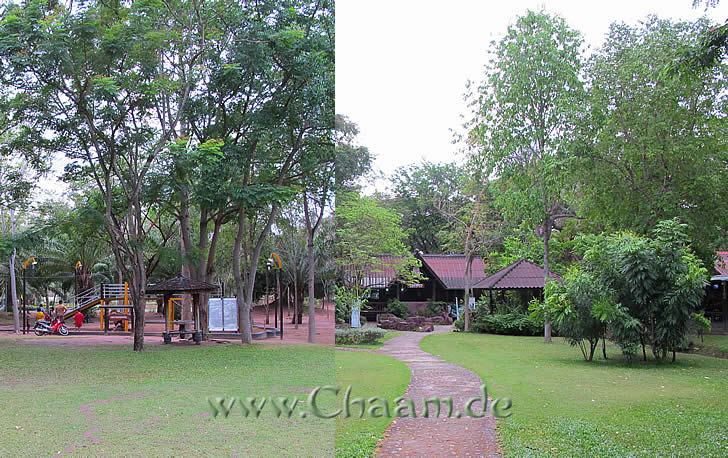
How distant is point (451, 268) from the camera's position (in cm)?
1616

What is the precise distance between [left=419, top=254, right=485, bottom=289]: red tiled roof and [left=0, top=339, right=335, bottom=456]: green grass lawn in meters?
8.08

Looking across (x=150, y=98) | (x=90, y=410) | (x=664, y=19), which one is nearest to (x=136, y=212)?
(x=150, y=98)

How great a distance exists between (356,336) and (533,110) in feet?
15.3

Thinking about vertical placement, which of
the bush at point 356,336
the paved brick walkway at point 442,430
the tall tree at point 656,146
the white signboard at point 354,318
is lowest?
the paved brick walkway at point 442,430

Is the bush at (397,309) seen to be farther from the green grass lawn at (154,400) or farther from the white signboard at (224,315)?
the green grass lawn at (154,400)

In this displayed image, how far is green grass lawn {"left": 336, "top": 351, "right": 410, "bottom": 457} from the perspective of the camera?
3.46 m

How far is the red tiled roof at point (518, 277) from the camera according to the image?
1197 centimetres

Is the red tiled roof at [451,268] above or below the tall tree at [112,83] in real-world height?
below

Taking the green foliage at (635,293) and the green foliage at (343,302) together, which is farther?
the green foliage at (635,293)

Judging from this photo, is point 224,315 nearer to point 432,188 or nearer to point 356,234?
point 432,188

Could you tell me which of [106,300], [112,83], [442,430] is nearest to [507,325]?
[106,300]

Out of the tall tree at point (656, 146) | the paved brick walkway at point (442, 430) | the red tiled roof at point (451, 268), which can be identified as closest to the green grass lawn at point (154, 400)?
the paved brick walkway at point (442, 430)

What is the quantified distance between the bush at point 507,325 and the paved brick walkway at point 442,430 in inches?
223

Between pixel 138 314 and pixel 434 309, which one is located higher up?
pixel 138 314
